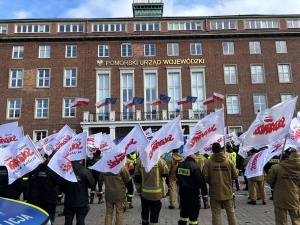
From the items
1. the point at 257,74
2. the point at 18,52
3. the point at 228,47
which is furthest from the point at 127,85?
the point at 257,74

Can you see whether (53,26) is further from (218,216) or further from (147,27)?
(218,216)

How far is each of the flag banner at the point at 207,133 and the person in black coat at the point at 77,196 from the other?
227 cm

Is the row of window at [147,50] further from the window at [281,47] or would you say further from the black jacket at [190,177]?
the black jacket at [190,177]

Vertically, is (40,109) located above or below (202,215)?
above

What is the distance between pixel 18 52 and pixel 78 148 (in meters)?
30.0

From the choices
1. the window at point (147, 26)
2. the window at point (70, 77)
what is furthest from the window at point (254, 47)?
the window at point (70, 77)

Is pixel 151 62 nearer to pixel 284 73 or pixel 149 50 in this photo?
pixel 149 50

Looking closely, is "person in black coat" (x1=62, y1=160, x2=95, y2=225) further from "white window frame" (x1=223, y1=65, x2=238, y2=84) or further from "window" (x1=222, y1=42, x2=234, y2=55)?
"window" (x1=222, y1=42, x2=234, y2=55)

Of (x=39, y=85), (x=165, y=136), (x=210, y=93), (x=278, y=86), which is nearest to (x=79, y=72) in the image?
(x=39, y=85)

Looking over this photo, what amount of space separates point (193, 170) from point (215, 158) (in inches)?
21.1

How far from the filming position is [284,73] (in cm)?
3247

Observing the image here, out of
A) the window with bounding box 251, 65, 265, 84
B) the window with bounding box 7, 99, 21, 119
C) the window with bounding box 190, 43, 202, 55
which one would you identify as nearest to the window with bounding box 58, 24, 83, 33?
the window with bounding box 7, 99, 21, 119

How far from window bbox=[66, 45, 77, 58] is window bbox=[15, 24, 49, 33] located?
11.3 feet

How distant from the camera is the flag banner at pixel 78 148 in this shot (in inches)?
258
